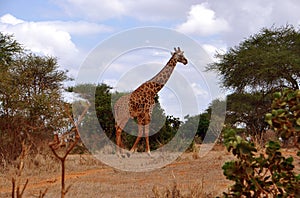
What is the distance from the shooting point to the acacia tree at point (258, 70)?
1446 centimetres

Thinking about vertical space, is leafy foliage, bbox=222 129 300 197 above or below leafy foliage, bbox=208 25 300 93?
below

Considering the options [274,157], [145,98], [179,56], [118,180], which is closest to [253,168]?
[274,157]

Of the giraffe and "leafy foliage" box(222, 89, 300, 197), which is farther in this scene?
the giraffe

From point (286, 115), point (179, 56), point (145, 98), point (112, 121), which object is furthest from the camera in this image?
point (112, 121)

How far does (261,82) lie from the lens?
15344 mm

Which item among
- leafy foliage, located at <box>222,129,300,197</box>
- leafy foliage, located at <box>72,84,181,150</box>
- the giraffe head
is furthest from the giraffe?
leafy foliage, located at <box>222,129,300,197</box>

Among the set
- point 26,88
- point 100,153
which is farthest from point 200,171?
point 26,88

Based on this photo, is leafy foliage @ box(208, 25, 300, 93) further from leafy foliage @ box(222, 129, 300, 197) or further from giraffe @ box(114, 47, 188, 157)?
leafy foliage @ box(222, 129, 300, 197)

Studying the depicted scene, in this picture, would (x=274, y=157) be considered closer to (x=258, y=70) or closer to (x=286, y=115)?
(x=286, y=115)

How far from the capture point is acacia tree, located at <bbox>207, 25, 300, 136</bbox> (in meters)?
14.5

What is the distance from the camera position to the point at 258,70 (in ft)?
47.7

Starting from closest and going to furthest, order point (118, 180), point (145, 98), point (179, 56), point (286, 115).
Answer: point (286, 115), point (118, 180), point (179, 56), point (145, 98)

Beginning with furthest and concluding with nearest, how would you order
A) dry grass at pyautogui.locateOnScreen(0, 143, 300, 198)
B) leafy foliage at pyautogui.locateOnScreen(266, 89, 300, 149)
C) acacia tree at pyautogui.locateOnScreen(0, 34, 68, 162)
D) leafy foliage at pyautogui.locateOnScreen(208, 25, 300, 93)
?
leafy foliage at pyautogui.locateOnScreen(208, 25, 300, 93), acacia tree at pyautogui.locateOnScreen(0, 34, 68, 162), dry grass at pyautogui.locateOnScreen(0, 143, 300, 198), leafy foliage at pyautogui.locateOnScreen(266, 89, 300, 149)

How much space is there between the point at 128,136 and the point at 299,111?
1048 centimetres
